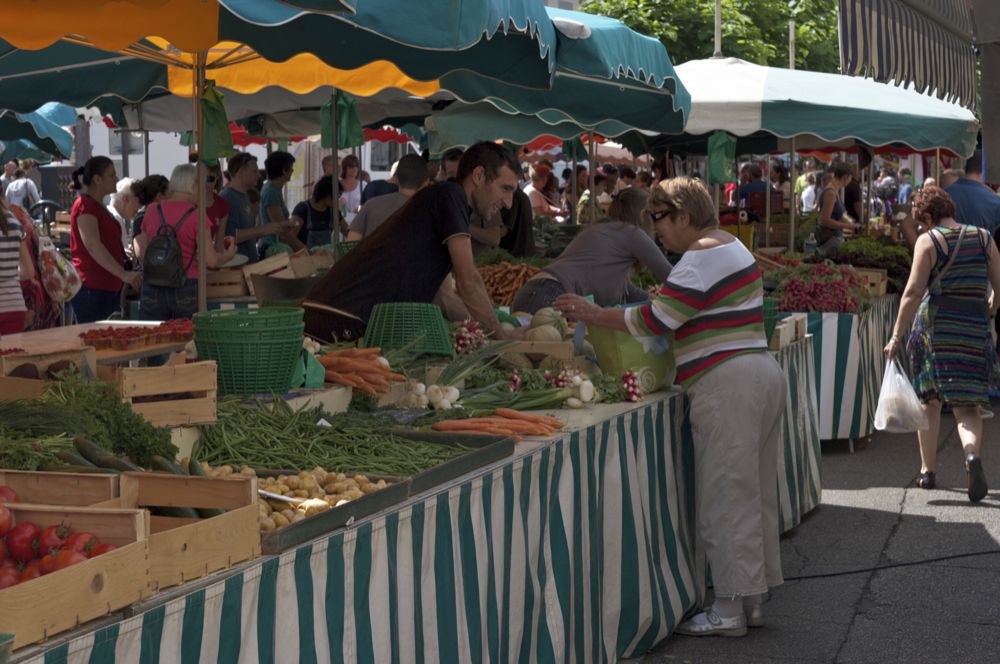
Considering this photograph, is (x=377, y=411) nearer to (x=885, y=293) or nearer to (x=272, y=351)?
(x=272, y=351)

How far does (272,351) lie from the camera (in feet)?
16.0

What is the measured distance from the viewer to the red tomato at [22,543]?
8.75 feet

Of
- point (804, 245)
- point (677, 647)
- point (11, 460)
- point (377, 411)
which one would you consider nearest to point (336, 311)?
point (377, 411)

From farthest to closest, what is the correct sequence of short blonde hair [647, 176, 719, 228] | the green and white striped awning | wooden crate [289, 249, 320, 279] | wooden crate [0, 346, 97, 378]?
wooden crate [289, 249, 320, 279]
short blonde hair [647, 176, 719, 228]
wooden crate [0, 346, 97, 378]
the green and white striped awning

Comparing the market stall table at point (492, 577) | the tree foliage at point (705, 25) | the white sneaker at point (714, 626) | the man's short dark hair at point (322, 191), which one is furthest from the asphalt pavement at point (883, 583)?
Result: the tree foliage at point (705, 25)

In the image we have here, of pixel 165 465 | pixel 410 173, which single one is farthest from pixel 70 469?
pixel 410 173

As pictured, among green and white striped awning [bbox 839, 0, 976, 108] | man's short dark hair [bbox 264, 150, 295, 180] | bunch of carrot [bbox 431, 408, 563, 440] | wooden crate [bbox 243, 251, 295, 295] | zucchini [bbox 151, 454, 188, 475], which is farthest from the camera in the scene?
man's short dark hair [bbox 264, 150, 295, 180]

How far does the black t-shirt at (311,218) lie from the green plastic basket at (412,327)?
8.44 m

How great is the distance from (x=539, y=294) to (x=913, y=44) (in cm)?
370

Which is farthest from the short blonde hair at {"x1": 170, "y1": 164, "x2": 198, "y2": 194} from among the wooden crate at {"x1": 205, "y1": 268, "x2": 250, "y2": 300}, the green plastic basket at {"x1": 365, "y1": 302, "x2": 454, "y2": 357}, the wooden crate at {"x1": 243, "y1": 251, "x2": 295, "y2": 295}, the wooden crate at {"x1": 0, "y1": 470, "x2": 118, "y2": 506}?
the wooden crate at {"x1": 0, "y1": 470, "x2": 118, "y2": 506}

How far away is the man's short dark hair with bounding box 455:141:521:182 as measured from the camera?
6.14 meters

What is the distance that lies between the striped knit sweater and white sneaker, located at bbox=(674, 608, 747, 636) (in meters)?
1.05

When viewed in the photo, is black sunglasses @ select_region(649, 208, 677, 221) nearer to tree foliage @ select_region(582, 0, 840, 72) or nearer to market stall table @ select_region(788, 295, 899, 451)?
market stall table @ select_region(788, 295, 899, 451)

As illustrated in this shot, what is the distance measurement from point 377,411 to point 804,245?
1218cm
